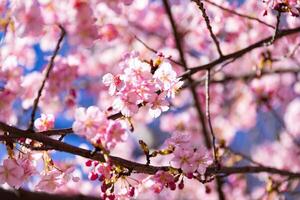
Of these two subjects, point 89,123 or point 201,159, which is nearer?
point 89,123

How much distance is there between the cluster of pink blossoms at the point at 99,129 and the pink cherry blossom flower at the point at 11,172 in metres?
0.31

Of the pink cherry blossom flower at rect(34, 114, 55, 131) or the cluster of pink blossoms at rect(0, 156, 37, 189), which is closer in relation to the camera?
the cluster of pink blossoms at rect(0, 156, 37, 189)

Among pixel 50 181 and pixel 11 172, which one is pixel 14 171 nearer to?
pixel 11 172

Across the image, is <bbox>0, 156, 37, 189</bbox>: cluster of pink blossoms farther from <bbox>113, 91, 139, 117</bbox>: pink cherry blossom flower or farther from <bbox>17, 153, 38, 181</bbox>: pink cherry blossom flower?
<bbox>113, 91, 139, 117</bbox>: pink cherry blossom flower

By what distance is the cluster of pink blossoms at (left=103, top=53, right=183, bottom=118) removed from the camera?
1949 millimetres

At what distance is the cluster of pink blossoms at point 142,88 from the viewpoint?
195cm

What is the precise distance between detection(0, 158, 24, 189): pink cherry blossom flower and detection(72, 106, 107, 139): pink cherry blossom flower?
314mm

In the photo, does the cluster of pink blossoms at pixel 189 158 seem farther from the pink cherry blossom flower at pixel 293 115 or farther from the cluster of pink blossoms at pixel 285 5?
the pink cherry blossom flower at pixel 293 115

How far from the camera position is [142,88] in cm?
199

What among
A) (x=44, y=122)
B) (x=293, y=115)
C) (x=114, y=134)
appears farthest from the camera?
(x=293, y=115)

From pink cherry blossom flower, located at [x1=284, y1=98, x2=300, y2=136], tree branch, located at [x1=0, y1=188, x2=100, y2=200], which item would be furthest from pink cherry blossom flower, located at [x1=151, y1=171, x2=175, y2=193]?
pink cherry blossom flower, located at [x1=284, y1=98, x2=300, y2=136]

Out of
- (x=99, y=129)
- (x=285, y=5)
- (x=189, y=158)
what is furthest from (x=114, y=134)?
(x=285, y=5)

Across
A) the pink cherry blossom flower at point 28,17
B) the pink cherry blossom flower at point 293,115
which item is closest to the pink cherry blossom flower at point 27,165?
the pink cherry blossom flower at point 28,17

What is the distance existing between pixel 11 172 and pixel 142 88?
511mm
